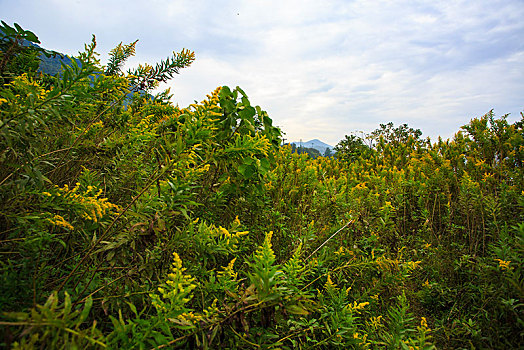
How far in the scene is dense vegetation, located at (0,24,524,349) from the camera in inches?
33.8

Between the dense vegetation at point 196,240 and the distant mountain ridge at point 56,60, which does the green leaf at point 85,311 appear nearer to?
the dense vegetation at point 196,240

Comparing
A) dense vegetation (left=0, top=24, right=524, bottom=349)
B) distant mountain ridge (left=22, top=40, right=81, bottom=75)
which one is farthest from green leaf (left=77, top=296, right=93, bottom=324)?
distant mountain ridge (left=22, top=40, right=81, bottom=75)

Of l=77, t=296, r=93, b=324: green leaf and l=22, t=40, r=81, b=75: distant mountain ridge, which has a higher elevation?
l=22, t=40, r=81, b=75: distant mountain ridge

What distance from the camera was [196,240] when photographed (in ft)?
3.49

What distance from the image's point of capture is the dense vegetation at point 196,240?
2.81 feet

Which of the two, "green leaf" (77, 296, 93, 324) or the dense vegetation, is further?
the dense vegetation

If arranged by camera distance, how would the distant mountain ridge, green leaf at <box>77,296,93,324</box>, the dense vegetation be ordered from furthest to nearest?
the distant mountain ridge
the dense vegetation
green leaf at <box>77,296,93,324</box>

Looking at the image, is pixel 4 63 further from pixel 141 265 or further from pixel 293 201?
pixel 293 201

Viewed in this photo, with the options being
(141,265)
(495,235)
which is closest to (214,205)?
(141,265)

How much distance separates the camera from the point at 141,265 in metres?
0.99

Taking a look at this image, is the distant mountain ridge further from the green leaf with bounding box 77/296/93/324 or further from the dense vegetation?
the green leaf with bounding box 77/296/93/324

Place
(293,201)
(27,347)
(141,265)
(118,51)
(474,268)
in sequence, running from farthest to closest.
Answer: (293,201) → (474,268) → (118,51) → (141,265) → (27,347)

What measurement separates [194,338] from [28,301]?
58 centimetres

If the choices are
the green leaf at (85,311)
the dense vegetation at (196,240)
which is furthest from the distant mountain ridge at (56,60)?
the green leaf at (85,311)
